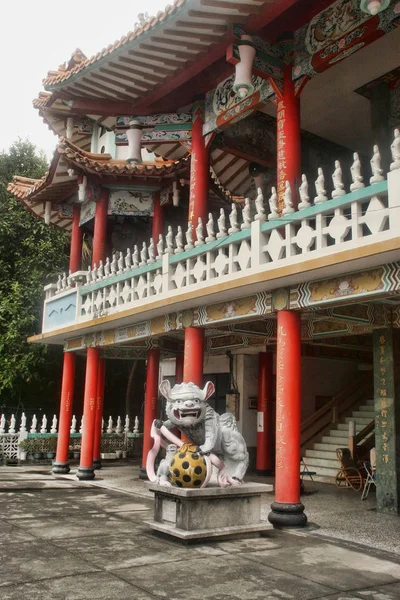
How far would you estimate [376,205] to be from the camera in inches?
259

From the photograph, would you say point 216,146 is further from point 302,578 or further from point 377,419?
point 302,578

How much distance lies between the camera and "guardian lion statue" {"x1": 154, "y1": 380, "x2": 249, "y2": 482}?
7.22 meters

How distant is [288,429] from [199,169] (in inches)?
197

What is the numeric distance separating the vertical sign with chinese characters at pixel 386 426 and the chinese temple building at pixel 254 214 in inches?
1.1

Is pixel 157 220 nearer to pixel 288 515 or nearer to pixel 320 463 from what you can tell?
pixel 320 463

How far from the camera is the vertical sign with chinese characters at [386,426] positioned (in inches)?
348

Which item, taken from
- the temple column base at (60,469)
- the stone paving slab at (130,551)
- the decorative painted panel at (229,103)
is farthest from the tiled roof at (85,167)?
the stone paving slab at (130,551)

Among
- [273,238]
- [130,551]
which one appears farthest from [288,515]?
[273,238]

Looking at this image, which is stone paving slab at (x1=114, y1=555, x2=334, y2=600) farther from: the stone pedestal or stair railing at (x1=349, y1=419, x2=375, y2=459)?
stair railing at (x1=349, y1=419, x2=375, y2=459)

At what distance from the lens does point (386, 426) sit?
9023mm

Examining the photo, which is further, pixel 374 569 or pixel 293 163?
pixel 293 163

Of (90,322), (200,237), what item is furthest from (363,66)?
(90,322)

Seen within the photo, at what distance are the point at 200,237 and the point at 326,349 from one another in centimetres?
720

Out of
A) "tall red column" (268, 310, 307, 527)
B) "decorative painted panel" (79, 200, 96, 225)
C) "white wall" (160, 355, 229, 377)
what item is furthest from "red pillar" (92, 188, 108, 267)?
"tall red column" (268, 310, 307, 527)
